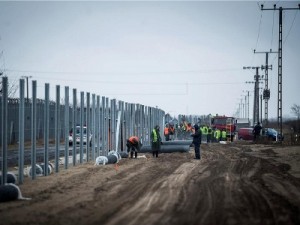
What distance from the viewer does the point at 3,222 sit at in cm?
781

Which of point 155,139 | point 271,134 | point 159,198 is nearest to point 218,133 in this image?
point 271,134

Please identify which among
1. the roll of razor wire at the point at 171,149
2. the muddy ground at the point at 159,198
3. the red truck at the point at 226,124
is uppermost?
the red truck at the point at 226,124

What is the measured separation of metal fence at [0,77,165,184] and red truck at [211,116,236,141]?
55.0 feet

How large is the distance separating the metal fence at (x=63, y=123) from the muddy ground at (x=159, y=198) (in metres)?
1.18

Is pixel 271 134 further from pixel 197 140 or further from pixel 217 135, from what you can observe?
pixel 197 140

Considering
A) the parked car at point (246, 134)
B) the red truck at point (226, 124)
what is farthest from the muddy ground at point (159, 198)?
the parked car at point (246, 134)

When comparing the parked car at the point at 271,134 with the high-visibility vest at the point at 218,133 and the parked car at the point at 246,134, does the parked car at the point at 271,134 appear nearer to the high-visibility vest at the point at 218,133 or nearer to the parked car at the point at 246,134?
the parked car at the point at 246,134

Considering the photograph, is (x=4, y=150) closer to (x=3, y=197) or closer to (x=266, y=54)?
(x=3, y=197)

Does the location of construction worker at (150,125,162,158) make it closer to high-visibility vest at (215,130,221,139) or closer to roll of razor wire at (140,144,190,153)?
roll of razor wire at (140,144,190,153)

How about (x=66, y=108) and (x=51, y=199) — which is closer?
(x=51, y=199)

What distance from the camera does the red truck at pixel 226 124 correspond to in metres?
45.2

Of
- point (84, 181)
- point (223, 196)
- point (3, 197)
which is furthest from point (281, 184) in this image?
point (3, 197)

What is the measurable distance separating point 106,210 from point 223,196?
3.12 meters

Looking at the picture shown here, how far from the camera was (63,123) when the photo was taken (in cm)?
1677
